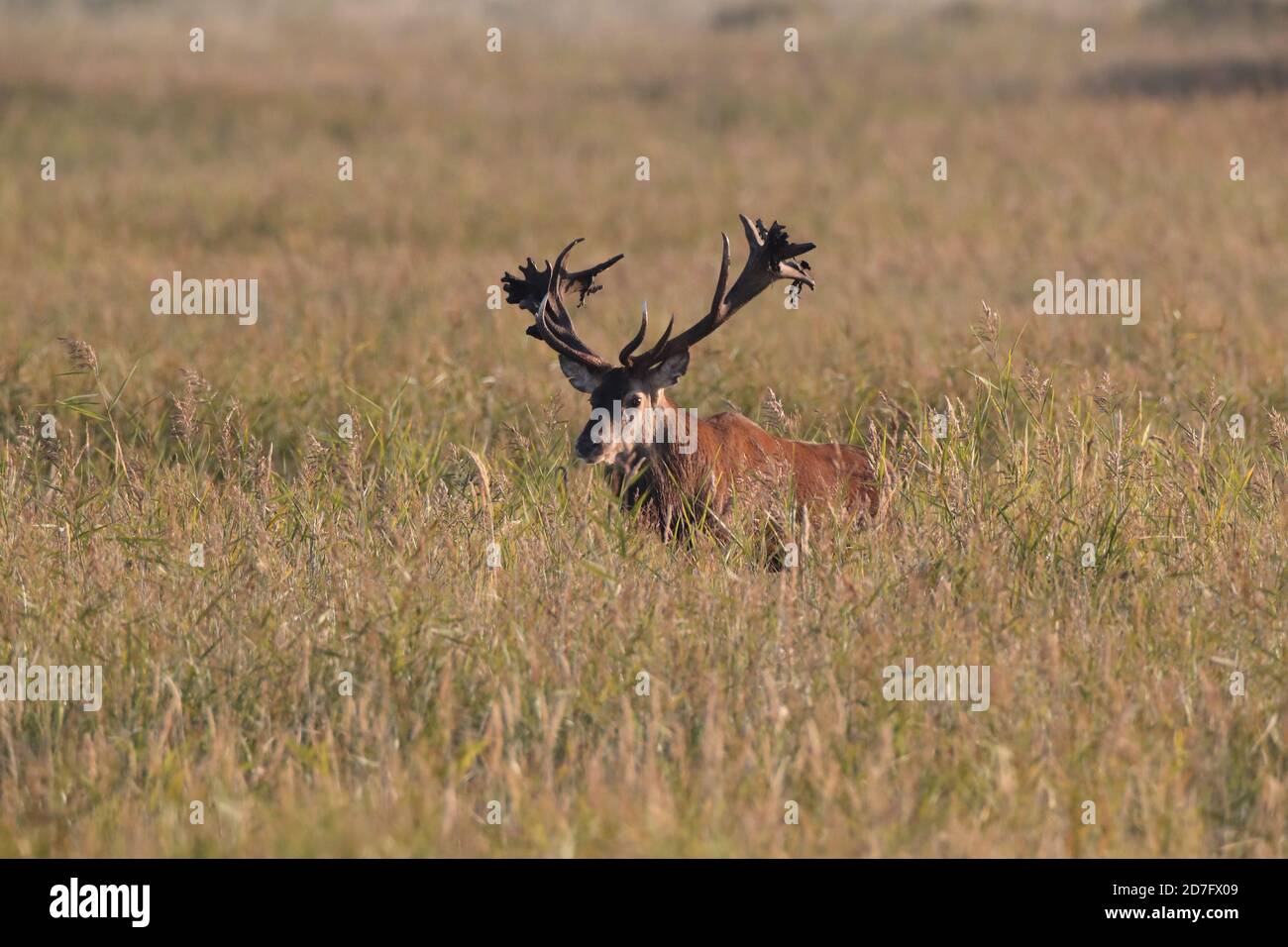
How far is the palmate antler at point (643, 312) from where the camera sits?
792cm

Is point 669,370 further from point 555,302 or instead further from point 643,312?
point 555,302

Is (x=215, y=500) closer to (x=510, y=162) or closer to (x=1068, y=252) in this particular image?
(x=1068, y=252)

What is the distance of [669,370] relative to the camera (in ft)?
26.1

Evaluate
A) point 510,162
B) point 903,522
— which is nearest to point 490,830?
point 903,522

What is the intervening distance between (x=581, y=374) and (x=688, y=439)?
0.64 metres

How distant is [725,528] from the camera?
727 centimetres

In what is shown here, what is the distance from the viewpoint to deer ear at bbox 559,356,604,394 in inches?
316

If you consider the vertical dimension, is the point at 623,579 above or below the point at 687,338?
below

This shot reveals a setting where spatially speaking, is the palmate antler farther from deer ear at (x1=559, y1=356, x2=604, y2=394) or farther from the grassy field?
the grassy field

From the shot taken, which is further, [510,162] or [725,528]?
[510,162]

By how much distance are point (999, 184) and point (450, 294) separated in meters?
11.0

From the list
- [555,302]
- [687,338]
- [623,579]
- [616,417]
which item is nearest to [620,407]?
[616,417]

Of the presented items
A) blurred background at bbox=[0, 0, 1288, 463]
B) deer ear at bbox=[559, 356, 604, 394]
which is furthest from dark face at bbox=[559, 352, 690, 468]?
blurred background at bbox=[0, 0, 1288, 463]
